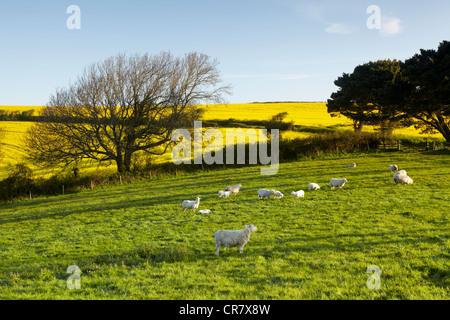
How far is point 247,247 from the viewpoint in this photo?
10273 mm

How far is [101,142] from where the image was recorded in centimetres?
3356

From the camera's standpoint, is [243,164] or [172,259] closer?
[172,259]

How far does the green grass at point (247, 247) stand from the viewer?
7242 mm

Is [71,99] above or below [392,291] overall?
above

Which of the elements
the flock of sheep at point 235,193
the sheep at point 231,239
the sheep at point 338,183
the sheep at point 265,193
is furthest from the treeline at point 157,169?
the sheep at point 231,239

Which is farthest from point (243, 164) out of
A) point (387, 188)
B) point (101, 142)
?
point (387, 188)

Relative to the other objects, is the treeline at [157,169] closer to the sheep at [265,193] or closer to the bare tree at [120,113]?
the bare tree at [120,113]

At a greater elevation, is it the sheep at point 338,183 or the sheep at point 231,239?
the sheep at point 338,183

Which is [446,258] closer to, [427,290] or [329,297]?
[427,290]

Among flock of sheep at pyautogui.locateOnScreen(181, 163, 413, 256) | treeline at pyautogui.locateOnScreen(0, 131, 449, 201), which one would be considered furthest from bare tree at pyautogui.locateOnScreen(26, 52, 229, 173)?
flock of sheep at pyautogui.locateOnScreen(181, 163, 413, 256)

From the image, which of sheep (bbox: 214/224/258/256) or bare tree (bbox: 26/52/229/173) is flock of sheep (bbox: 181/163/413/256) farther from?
bare tree (bbox: 26/52/229/173)

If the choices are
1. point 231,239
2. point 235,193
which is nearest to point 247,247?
point 231,239
